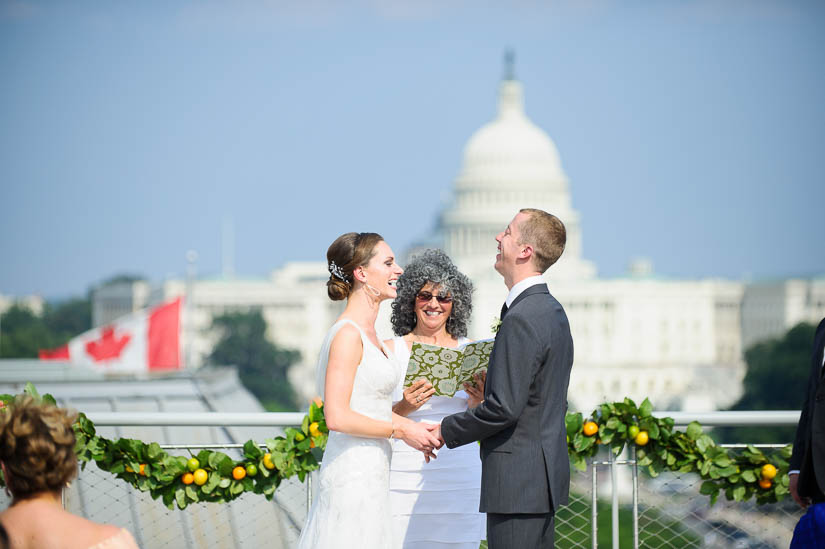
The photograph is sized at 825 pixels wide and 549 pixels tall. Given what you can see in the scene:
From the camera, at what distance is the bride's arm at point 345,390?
672 cm

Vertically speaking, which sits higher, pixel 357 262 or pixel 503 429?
pixel 357 262

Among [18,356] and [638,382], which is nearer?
[18,356]

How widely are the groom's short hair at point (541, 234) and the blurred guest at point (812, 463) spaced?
1.39 meters

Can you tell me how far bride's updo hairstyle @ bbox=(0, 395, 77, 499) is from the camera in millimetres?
5082

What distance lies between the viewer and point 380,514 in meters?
6.95

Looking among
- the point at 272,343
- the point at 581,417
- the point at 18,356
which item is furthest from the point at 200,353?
the point at 581,417

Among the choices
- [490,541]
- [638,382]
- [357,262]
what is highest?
[357,262]

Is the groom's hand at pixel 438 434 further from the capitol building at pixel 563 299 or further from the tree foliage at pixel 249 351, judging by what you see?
the capitol building at pixel 563 299

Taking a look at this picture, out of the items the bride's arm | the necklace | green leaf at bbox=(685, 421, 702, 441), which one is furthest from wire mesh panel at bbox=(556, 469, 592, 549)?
the bride's arm

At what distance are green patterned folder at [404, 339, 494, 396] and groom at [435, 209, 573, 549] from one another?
45 cm

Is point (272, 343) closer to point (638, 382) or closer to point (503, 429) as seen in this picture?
point (638, 382)

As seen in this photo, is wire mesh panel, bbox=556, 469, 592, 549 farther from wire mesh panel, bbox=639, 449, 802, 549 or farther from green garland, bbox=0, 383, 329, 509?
green garland, bbox=0, 383, 329, 509

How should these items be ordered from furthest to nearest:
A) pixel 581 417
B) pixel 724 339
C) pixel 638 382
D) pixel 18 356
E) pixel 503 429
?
pixel 724 339
pixel 638 382
pixel 18 356
pixel 581 417
pixel 503 429

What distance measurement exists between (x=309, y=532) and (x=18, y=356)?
281ft
